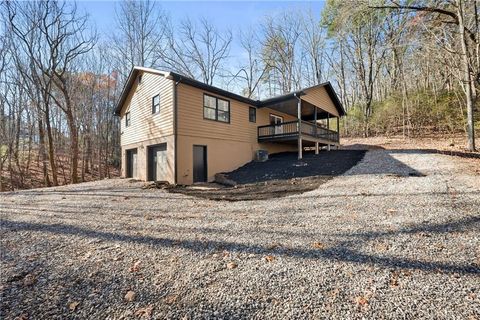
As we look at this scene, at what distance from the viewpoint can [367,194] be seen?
6176 mm

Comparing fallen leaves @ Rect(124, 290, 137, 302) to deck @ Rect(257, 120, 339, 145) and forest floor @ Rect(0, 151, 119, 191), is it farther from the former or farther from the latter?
forest floor @ Rect(0, 151, 119, 191)

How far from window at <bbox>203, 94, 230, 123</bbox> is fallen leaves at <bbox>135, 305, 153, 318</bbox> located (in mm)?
9817

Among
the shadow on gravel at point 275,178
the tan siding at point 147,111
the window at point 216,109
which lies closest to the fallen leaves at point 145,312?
the shadow on gravel at point 275,178

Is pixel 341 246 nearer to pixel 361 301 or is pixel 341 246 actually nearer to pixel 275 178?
pixel 361 301

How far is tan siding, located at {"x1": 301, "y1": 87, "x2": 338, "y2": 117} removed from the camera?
14.7 metres

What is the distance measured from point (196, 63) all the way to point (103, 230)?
82.2 ft

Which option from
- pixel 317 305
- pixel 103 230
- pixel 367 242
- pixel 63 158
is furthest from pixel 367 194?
pixel 63 158

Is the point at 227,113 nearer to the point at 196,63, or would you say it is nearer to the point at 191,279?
the point at 191,279

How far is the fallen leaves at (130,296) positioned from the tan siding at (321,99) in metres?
13.4

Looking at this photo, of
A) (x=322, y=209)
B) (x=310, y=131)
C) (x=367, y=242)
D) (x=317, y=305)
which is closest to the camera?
(x=317, y=305)

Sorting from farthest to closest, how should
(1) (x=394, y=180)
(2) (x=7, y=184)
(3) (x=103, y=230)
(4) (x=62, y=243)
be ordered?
(2) (x=7, y=184) → (1) (x=394, y=180) → (3) (x=103, y=230) → (4) (x=62, y=243)

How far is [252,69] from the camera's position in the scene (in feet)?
93.0

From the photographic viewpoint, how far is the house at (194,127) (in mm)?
10383

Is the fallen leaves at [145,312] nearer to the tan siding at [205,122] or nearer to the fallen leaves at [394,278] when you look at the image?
the fallen leaves at [394,278]
